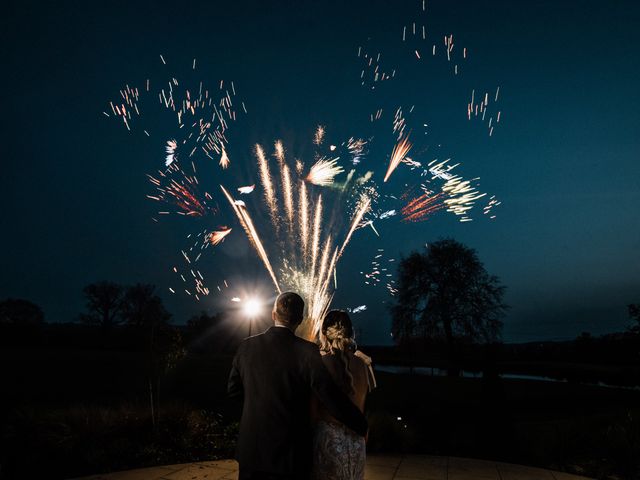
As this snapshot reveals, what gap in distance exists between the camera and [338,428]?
3.89 meters

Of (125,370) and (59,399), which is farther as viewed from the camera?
(125,370)

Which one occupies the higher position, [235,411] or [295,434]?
[295,434]

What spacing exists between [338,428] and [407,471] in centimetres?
448

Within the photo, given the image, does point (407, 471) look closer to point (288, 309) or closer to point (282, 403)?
point (282, 403)

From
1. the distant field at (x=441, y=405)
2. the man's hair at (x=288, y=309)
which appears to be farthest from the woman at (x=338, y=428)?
the distant field at (x=441, y=405)

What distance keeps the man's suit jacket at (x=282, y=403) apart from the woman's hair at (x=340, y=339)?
55cm

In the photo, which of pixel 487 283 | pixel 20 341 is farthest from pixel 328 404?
pixel 20 341

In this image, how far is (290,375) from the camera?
10.4ft

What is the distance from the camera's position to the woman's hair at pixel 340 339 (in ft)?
12.6

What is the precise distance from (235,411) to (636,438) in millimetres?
12161

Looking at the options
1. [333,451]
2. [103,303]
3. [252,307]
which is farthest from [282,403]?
[103,303]

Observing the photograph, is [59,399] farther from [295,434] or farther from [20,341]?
[20,341]

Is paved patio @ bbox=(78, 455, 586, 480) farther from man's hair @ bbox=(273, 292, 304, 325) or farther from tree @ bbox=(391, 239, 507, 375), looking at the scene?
tree @ bbox=(391, 239, 507, 375)

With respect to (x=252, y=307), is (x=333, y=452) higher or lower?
lower
